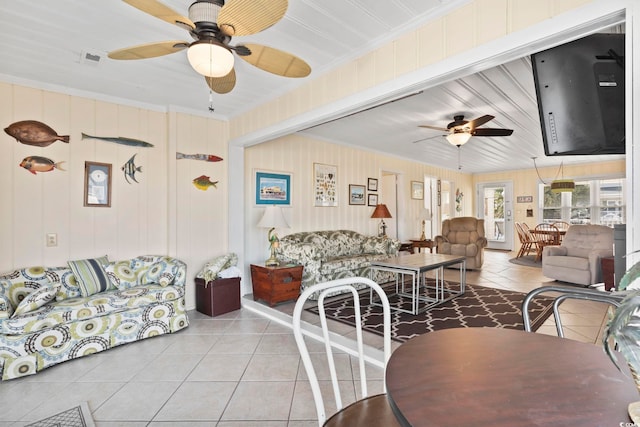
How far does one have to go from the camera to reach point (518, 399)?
0.80m

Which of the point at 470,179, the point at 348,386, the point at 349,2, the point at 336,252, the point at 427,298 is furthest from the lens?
the point at 470,179

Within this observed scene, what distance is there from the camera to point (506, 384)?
0.87m

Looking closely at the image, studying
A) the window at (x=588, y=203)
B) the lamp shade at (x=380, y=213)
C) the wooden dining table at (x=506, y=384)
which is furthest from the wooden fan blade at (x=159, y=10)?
the window at (x=588, y=203)

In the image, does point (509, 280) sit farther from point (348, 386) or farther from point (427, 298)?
point (348, 386)

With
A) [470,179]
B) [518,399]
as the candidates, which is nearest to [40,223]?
[518,399]

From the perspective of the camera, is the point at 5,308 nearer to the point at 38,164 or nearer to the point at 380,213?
the point at 38,164

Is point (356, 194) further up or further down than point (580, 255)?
further up

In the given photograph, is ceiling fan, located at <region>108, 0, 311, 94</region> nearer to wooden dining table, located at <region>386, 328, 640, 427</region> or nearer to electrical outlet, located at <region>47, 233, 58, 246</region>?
wooden dining table, located at <region>386, 328, 640, 427</region>

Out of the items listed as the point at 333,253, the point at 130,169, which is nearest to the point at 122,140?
the point at 130,169

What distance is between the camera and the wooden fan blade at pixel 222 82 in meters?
2.31

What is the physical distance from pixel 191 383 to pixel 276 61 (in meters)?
2.30

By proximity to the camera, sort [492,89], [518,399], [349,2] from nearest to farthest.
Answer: [518,399] → [349,2] → [492,89]

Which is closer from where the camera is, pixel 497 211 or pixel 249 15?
pixel 249 15

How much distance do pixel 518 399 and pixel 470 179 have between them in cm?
1031
